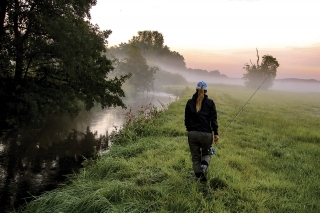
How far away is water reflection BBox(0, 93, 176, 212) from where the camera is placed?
29.0 feet

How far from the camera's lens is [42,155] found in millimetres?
12570

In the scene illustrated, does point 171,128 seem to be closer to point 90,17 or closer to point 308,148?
point 308,148

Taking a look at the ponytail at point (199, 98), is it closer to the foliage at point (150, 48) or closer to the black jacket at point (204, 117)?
the black jacket at point (204, 117)

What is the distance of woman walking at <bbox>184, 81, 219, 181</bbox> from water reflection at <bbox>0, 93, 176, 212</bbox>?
4781 mm

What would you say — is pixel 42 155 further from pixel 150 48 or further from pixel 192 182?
pixel 150 48

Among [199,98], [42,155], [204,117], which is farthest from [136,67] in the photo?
[204,117]

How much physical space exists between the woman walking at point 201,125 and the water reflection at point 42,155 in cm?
478

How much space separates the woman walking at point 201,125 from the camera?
21.7 feet

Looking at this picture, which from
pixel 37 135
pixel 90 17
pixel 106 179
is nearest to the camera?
pixel 106 179

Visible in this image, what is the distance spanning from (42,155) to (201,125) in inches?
368

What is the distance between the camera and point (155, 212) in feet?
17.7

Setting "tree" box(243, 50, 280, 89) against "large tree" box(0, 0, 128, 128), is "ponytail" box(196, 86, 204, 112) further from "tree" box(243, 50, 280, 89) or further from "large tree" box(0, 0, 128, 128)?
"tree" box(243, 50, 280, 89)

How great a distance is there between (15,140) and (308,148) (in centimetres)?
1541

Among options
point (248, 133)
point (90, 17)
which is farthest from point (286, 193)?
point (90, 17)
